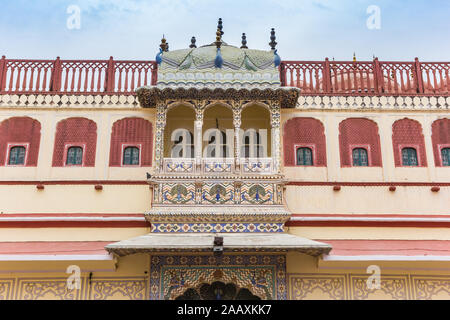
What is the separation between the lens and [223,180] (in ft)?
34.7

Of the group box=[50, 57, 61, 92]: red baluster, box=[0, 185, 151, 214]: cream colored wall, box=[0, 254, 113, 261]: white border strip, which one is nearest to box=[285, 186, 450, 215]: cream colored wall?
box=[0, 185, 151, 214]: cream colored wall

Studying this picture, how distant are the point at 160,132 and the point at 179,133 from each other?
837mm

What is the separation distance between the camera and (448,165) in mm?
11648

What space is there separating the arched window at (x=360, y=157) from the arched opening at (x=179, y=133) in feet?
12.0

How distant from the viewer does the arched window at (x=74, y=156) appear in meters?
11.5

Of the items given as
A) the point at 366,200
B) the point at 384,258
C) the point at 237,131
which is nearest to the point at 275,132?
the point at 237,131

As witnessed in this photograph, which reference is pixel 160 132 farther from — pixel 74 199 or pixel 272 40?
pixel 272 40

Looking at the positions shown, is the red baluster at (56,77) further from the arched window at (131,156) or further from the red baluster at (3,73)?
the arched window at (131,156)

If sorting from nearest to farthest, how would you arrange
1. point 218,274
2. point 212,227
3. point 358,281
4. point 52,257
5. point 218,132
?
point 52,257 < point 218,274 < point 212,227 < point 358,281 < point 218,132

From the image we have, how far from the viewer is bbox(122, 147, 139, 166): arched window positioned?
11.5m

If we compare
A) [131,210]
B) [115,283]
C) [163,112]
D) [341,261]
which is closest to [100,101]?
[163,112]

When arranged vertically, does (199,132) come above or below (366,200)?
above

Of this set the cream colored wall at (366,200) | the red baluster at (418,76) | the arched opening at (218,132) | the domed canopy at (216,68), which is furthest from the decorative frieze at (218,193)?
the red baluster at (418,76)

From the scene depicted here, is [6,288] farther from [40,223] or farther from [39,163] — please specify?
[39,163]
